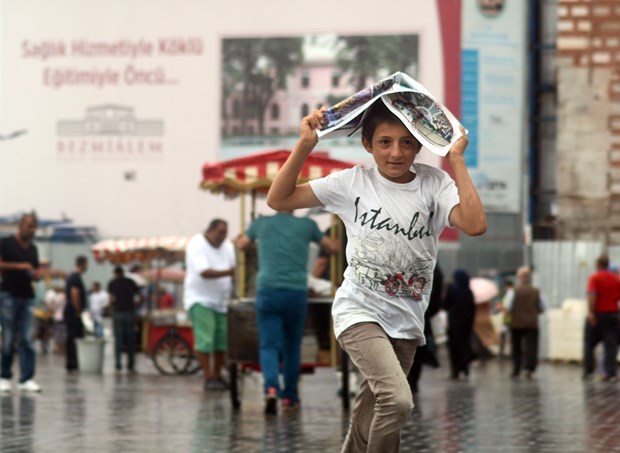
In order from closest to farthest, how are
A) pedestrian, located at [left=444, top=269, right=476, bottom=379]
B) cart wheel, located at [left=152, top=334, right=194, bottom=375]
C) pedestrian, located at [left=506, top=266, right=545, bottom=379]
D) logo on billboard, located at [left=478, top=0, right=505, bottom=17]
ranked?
pedestrian, located at [left=444, top=269, right=476, bottom=379]
cart wheel, located at [left=152, top=334, right=194, bottom=375]
pedestrian, located at [left=506, top=266, right=545, bottom=379]
logo on billboard, located at [left=478, top=0, right=505, bottom=17]

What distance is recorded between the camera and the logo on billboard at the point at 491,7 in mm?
48812

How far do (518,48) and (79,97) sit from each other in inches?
643

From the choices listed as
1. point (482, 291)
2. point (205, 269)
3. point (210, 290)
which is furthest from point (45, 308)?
point (205, 269)

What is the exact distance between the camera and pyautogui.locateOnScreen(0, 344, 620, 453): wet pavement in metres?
10.1

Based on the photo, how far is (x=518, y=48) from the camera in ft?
161

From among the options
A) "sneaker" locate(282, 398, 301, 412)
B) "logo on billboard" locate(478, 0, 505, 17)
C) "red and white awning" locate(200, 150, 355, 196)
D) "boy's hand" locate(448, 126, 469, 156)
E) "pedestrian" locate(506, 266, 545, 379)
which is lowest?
"sneaker" locate(282, 398, 301, 412)

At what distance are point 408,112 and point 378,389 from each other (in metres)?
1.10

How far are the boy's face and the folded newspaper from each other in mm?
101

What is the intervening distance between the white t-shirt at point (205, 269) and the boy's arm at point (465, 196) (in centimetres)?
1025

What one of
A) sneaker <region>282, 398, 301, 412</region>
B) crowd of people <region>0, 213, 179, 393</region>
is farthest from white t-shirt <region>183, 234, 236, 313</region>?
sneaker <region>282, 398, 301, 412</region>

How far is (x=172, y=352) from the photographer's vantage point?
2273 centimetres

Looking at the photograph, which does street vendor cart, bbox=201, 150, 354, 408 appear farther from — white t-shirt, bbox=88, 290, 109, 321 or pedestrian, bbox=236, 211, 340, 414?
A: white t-shirt, bbox=88, 290, 109, 321

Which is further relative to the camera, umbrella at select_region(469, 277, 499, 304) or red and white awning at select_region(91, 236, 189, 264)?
umbrella at select_region(469, 277, 499, 304)

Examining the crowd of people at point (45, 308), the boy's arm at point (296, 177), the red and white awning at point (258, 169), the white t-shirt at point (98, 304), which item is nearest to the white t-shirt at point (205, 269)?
the crowd of people at point (45, 308)
